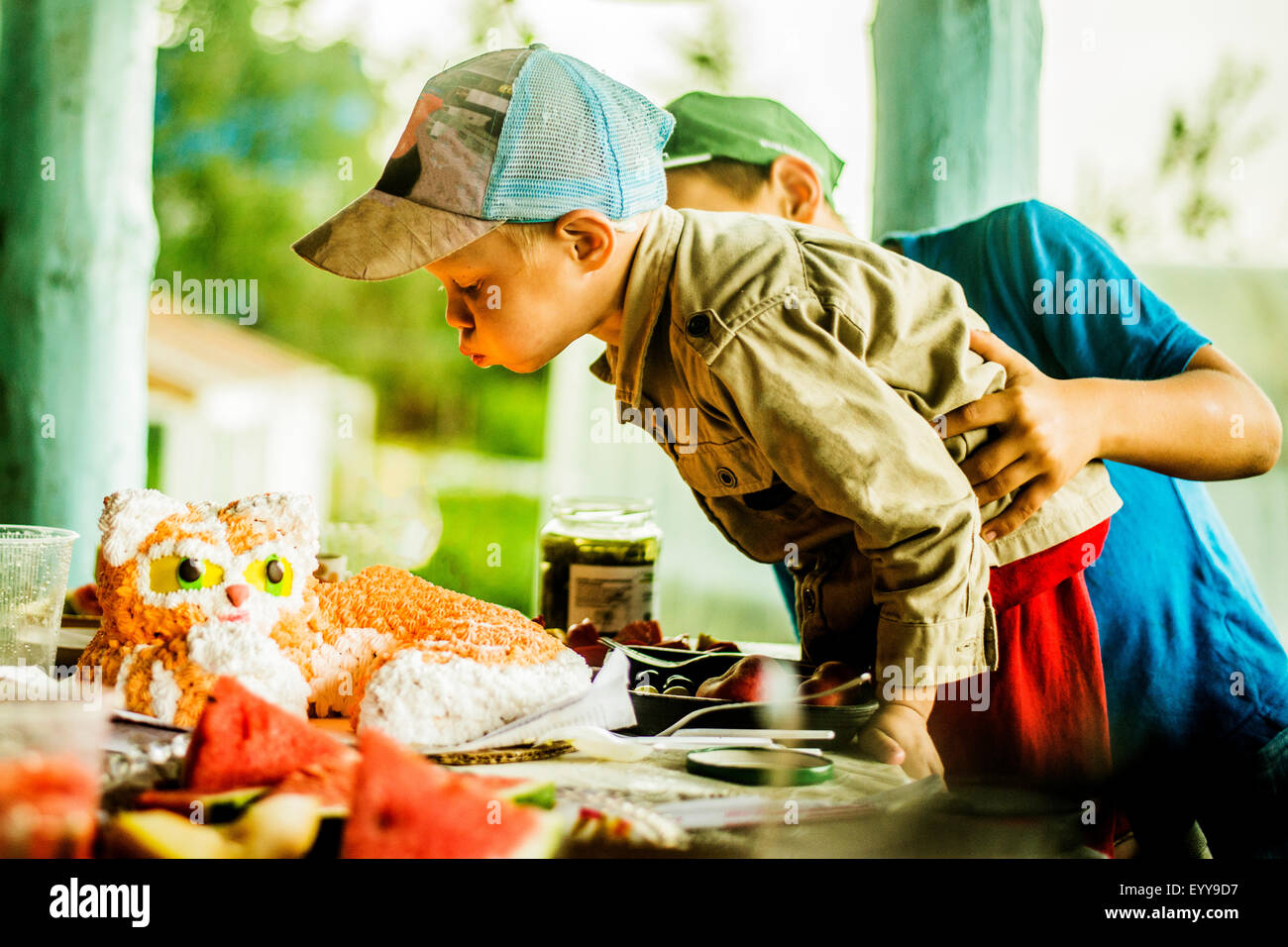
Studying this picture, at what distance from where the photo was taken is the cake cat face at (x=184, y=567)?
0.59 m

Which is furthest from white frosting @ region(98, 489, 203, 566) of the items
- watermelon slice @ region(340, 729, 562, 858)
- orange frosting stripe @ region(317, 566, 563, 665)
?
watermelon slice @ region(340, 729, 562, 858)

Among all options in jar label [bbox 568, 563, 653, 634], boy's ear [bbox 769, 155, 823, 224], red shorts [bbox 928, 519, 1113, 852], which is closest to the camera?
red shorts [bbox 928, 519, 1113, 852]

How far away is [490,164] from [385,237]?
0.09 metres

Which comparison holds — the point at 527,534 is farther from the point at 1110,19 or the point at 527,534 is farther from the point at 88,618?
the point at 1110,19

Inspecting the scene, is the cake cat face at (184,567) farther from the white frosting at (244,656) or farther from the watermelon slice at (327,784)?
the watermelon slice at (327,784)

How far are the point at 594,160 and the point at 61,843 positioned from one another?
1.64 feet

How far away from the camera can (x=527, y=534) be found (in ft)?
4.15

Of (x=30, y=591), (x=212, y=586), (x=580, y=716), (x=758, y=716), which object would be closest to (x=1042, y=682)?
(x=758, y=716)

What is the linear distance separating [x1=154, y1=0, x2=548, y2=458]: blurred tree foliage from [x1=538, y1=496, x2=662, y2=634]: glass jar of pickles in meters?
0.27

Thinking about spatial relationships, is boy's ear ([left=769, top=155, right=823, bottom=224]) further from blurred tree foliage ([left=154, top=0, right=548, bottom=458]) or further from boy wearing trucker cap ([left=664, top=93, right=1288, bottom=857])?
blurred tree foliage ([left=154, top=0, right=548, bottom=458])

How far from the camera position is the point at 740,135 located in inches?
43.0

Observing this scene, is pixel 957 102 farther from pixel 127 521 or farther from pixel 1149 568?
pixel 127 521

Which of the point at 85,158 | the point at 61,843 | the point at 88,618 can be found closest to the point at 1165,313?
the point at 61,843

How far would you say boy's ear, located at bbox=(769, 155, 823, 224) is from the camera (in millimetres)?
1119
